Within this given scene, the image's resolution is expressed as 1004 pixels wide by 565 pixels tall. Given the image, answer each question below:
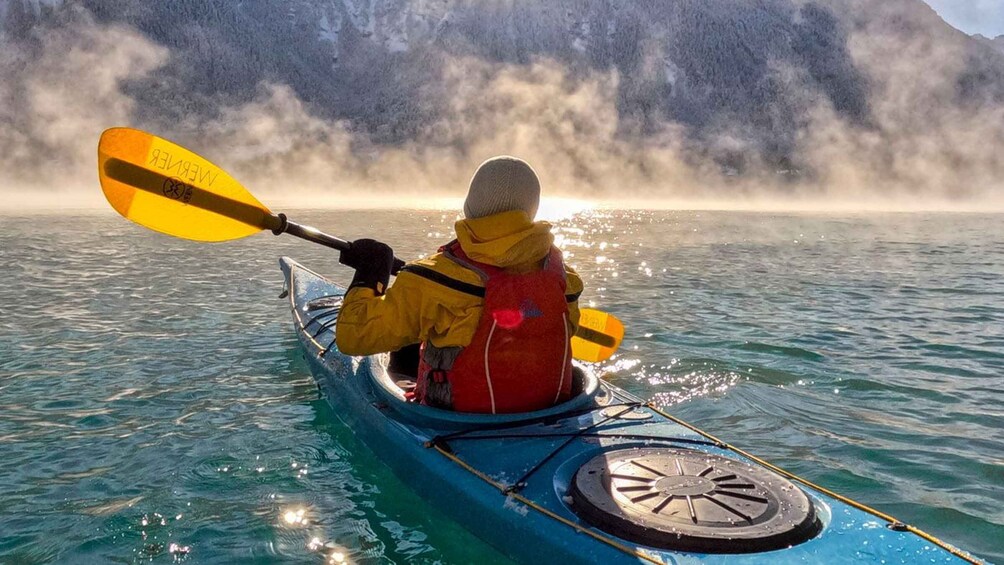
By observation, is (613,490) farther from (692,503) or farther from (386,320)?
(386,320)

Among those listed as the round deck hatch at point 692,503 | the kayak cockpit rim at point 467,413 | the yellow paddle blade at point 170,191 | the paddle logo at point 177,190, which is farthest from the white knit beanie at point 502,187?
the paddle logo at point 177,190

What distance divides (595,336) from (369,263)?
2.59m

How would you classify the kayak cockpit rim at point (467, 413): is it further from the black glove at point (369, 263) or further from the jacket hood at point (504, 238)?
the jacket hood at point (504, 238)

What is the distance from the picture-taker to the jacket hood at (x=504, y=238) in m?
3.53

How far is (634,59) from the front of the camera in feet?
295

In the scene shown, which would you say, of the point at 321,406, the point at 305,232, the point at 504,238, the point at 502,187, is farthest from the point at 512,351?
the point at 321,406

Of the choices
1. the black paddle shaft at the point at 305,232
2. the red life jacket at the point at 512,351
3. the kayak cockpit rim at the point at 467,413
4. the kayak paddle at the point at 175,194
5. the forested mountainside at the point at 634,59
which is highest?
the forested mountainside at the point at 634,59

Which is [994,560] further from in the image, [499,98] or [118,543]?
[499,98]

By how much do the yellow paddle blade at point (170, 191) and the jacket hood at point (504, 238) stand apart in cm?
254

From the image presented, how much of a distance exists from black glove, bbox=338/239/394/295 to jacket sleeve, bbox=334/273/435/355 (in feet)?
0.96

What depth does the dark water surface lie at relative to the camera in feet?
13.7

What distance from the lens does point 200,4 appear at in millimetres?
78000

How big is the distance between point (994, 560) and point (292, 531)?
3.98 m

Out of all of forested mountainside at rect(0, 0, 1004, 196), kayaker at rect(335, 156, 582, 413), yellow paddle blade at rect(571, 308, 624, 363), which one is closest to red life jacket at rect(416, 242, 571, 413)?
kayaker at rect(335, 156, 582, 413)
